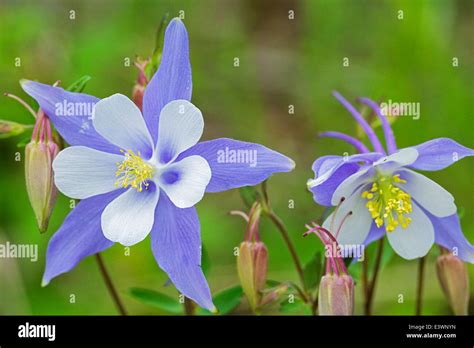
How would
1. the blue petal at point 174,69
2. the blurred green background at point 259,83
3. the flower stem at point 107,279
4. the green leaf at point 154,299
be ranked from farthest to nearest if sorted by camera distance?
the blurred green background at point 259,83, the green leaf at point 154,299, the flower stem at point 107,279, the blue petal at point 174,69

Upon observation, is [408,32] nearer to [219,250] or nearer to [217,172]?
[219,250]

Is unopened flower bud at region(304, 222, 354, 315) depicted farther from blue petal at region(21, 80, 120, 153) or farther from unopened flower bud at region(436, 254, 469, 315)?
blue petal at region(21, 80, 120, 153)

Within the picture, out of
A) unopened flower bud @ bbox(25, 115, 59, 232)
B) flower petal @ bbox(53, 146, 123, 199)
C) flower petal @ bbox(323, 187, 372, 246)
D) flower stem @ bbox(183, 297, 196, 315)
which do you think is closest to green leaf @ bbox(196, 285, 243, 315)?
flower stem @ bbox(183, 297, 196, 315)

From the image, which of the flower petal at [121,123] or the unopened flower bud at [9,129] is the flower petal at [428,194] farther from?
the unopened flower bud at [9,129]

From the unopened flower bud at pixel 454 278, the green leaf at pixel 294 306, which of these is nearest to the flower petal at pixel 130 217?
the green leaf at pixel 294 306

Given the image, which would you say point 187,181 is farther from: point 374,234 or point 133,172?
point 374,234

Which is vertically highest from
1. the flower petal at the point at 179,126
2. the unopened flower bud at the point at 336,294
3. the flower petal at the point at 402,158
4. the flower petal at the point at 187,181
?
the flower petal at the point at 179,126
